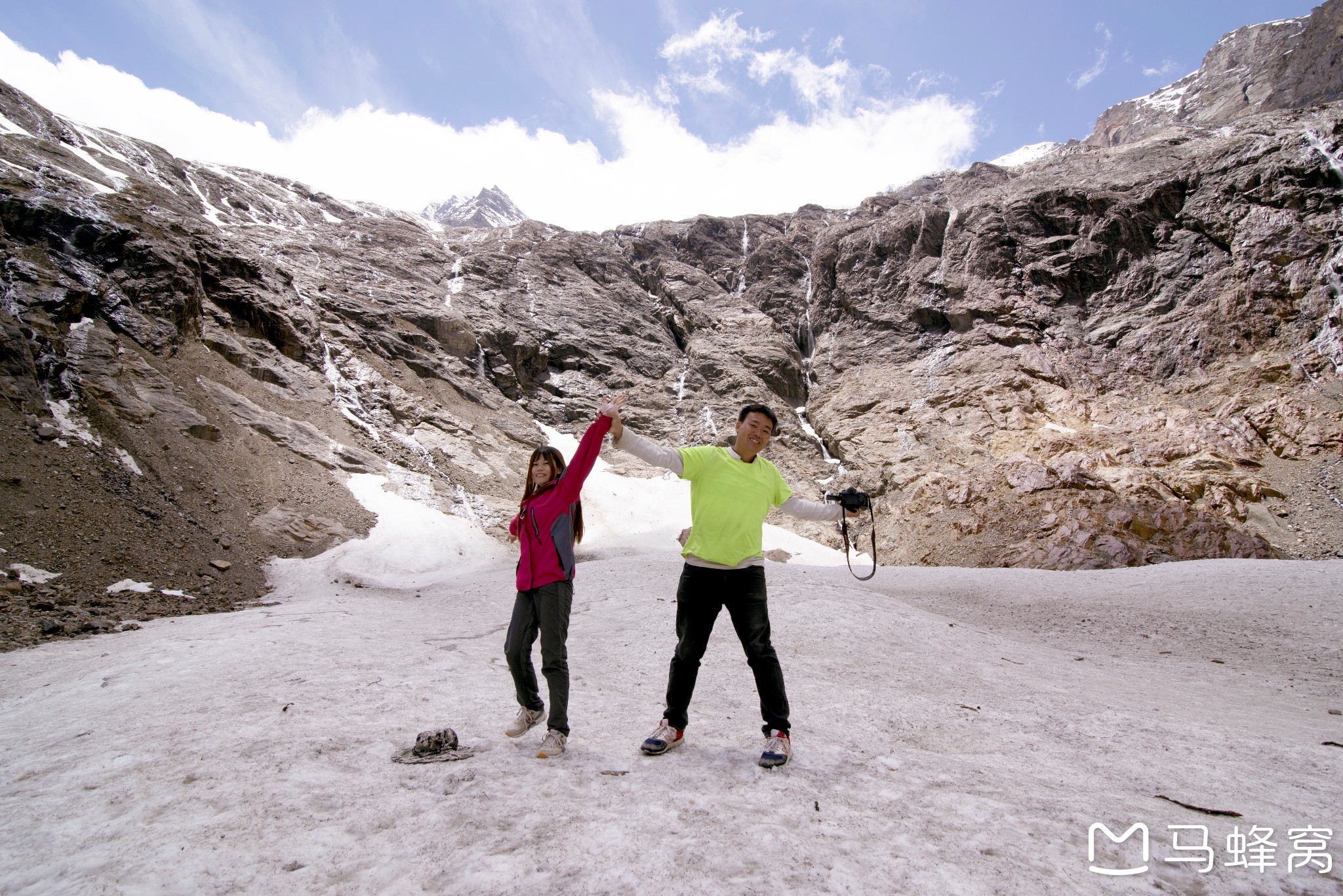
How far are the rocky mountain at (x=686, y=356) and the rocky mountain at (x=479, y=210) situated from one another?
98.5 m

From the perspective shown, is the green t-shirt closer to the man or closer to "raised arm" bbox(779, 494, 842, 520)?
the man

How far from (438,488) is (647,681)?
1942cm

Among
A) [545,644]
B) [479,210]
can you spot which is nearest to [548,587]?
[545,644]

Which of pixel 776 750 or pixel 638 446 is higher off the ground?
pixel 638 446

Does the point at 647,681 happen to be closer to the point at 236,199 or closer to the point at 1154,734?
the point at 1154,734

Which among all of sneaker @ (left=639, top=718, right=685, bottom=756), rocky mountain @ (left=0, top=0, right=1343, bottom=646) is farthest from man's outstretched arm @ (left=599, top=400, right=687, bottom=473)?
rocky mountain @ (left=0, top=0, right=1343, bottom=646)

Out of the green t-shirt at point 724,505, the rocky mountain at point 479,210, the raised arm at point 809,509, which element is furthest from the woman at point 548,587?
the rocky mountain at point 479,210

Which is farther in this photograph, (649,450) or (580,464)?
(580,464)

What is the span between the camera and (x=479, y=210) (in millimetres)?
156000

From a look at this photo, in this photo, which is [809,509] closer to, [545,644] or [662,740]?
[662,740]

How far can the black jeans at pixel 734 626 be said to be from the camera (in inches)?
151

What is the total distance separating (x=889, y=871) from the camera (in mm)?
2377

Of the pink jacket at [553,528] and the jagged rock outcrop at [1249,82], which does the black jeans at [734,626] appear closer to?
the pink jacket at [553,528]

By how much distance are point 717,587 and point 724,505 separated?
54cm
